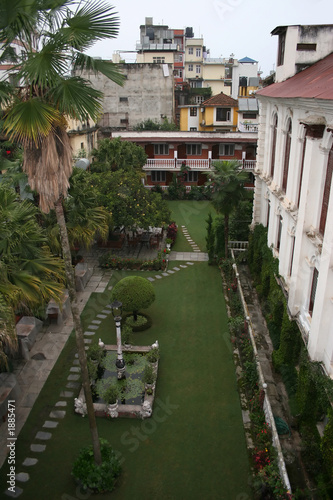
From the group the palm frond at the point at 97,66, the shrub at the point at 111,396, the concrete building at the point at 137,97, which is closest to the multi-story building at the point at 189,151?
the concrete building at the point at 137,97

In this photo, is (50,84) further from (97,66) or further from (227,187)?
(227,187)

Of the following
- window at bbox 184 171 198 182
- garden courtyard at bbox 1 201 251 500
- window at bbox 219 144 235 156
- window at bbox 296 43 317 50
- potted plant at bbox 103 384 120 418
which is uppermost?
window at bbox 296 43 317 50

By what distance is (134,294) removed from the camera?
1675cm

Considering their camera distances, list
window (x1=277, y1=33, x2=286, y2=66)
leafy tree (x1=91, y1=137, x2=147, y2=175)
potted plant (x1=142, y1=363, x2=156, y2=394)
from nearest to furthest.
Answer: potted plant (x1=142, y1=363, x2=156, y2=394), window (x1=277, y1=33, x2=286, y2=66), leafy tree (x1=91, y1=137, x2=147, y2=175)

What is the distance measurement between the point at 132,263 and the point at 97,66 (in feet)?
50.0

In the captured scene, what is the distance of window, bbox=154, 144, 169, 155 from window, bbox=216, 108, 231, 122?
28.3 ft

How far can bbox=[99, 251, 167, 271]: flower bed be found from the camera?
22.9m

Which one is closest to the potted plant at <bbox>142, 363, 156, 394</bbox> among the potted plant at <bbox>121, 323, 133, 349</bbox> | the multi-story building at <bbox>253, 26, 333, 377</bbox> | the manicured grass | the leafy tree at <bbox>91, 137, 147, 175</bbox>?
the potted plant at <bbox>121, 323, 133, 349</bbox>

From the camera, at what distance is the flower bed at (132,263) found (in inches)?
901

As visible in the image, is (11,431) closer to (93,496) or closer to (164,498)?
(93,496)

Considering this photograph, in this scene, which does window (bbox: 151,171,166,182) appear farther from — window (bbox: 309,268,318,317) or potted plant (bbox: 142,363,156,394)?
window (bbox: 309,268,318,317)

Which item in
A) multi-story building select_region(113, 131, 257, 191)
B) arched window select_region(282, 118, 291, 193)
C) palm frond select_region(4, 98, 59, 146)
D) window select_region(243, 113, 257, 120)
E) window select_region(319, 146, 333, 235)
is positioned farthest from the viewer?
window select_region(243, 113, 257, 120)

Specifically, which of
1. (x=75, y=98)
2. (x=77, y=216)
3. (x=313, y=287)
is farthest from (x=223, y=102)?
(x=75, y=98)

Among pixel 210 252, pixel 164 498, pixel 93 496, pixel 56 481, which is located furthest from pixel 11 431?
pixel 210 252
